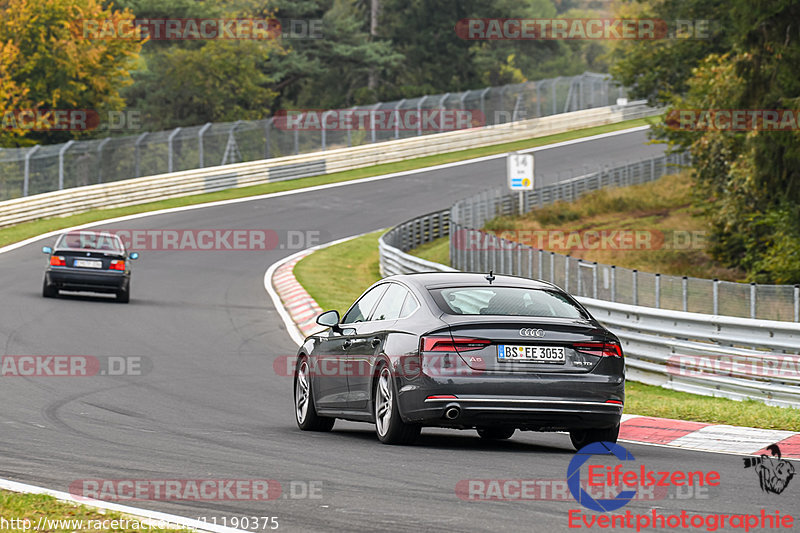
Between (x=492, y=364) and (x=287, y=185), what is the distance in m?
42.7

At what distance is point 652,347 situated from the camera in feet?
54.0

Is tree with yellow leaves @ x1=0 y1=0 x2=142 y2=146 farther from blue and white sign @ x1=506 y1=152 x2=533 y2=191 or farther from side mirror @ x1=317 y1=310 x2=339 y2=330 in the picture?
side mirror @ x1=317 y1=310 x2=339 y2=330

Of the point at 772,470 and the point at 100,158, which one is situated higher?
the point at 772,470

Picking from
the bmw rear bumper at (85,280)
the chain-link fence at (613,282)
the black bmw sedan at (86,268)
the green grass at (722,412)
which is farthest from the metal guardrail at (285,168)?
the green grass at (722,412)

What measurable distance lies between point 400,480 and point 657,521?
6.00 feet

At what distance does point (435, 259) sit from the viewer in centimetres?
3459

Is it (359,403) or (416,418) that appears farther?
(359,403)

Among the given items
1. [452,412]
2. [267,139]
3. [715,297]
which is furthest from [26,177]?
[452,412]

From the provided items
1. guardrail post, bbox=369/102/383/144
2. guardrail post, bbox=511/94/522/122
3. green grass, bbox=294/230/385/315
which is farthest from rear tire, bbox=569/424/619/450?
guardrail post, bbox=511/94/522/122

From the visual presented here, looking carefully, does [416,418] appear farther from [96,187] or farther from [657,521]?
[96,187]

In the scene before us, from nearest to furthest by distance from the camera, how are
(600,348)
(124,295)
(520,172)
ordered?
(600,348) < (124,295) < (520,172)

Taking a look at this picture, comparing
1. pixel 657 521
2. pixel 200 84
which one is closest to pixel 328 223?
pixel 200 84

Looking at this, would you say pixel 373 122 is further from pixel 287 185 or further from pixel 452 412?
pixel 452 412

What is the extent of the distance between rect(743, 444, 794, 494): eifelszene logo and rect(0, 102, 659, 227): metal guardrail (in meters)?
34.0
